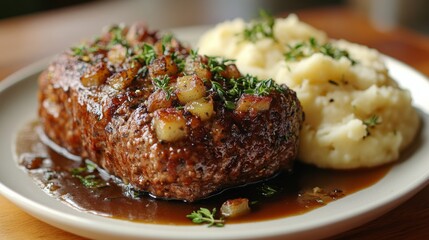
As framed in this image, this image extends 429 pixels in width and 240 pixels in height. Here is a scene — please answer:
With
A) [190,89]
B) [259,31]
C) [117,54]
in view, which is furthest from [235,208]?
[259,31]

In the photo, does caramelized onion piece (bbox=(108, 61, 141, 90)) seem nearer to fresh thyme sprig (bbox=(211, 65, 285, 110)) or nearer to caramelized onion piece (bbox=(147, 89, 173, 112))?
caramelized onion piece (bbox=(147, 89, 173, 112))

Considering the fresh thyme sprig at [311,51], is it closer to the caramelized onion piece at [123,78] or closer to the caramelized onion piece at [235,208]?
the caramelized onion piece at [123,78]

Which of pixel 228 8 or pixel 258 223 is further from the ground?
pixel 258 223

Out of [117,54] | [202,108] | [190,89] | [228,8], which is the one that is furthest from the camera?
[228,8]

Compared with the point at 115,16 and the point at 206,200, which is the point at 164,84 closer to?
the point at 206,200

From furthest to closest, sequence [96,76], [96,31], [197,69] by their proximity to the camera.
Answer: [96,31]
[96,76]
[197,69]

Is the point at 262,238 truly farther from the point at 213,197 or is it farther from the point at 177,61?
the point at 177,61

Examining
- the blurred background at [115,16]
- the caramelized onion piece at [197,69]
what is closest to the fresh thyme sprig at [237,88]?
the caramelized onion piece at [197,69]

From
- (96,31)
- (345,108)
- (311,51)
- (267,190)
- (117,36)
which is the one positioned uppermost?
(117,36)
